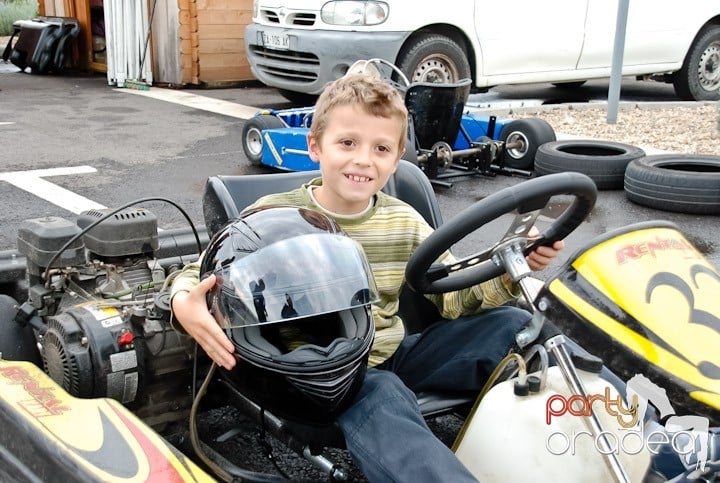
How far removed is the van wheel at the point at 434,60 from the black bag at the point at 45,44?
23.3 ft

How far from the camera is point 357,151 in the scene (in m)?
2.12

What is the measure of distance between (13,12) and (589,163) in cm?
1733

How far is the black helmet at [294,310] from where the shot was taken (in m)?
1.70

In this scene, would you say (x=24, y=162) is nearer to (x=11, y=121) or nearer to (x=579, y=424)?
(x=11, y=121)

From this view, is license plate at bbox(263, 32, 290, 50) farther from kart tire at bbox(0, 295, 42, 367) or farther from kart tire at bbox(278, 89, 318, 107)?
kart tire at bbox(0, 295, 42, 367)

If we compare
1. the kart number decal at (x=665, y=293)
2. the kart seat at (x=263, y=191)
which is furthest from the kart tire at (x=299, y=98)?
the kart number decal at (x=665, y=293)

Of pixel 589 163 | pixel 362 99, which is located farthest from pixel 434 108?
pixel 362 99

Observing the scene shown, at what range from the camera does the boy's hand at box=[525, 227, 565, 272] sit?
1.96m

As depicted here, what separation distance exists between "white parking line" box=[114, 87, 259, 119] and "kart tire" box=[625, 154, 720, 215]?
445 centimetres

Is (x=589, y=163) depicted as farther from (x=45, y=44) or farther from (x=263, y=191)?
(x=45, y=44)

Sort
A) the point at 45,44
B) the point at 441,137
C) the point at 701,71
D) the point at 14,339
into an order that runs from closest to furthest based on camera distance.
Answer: the point at 14,339 < the point at 441,137 < the point at 701,71 < the point at 45,44

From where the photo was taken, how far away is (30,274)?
8.06 ft

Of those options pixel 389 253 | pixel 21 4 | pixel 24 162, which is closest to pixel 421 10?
pixel 24 162

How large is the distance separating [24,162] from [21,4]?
16.3 m
